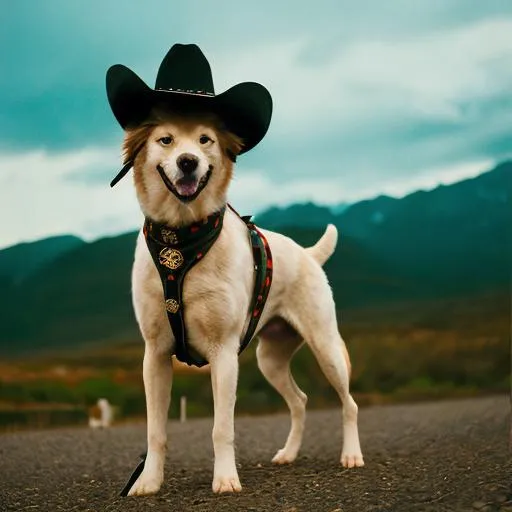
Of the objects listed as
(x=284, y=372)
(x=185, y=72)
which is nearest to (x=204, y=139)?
(x=185, y=72)

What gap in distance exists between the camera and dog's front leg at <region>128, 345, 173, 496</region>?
780 centimetres

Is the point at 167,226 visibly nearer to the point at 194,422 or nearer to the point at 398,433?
the point at 398,433

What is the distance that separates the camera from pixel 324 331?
902 centimetres

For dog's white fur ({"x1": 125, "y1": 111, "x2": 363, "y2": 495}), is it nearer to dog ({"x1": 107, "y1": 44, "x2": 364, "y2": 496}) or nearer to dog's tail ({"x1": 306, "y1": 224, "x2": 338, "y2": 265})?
dog ({"x1": 107, "y1": 44, "x2": 364, "y2": 496})

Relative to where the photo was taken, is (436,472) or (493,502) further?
(436,472)

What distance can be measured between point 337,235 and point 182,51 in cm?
292

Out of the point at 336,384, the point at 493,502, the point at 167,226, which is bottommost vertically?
the point at 493,502

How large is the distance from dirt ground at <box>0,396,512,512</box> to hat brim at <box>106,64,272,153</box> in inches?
113

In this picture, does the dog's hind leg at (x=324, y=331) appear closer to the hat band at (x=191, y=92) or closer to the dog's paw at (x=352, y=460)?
the dog's paw at (x=352, y=460)

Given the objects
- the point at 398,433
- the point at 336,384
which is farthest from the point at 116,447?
the point at 336,384

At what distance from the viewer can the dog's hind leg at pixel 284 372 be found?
9.51m

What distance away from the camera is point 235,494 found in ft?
24.4

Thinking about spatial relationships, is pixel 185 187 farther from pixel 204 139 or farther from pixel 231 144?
pixel 231 144

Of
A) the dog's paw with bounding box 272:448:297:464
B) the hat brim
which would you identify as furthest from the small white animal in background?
the hat brim
